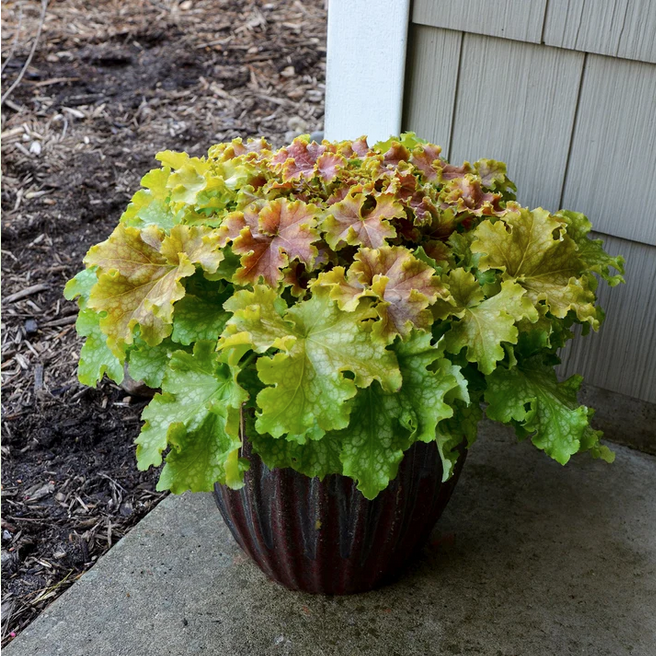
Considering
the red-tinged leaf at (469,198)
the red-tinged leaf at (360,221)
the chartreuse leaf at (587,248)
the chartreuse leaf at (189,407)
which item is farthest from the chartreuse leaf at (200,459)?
the chartreuse leaf at (587,248)

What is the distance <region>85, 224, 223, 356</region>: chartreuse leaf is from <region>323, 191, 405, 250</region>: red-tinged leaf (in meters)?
0.25

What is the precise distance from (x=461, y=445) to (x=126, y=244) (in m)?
0.87

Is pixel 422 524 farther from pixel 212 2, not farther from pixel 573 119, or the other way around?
Answer: pixel 212 2

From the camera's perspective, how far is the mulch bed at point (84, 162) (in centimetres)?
234

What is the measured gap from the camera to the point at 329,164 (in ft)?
6.31

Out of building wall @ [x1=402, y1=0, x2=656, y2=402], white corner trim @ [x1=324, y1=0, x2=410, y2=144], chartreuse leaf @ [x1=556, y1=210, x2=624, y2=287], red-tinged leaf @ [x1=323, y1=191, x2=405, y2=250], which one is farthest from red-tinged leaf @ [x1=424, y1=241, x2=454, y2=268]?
white corner trim @ [x1=324, y1=0, x2=410, y2=144]

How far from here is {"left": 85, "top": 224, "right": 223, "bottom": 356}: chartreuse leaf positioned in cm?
165

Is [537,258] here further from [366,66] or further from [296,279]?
[366,66]

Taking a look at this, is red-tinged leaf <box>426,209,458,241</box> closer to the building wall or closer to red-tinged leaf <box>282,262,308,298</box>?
red-tinged leaf <box>282,262,308,298</box>

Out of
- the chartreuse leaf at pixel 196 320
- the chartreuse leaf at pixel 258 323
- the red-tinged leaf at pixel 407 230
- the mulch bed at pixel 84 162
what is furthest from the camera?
the mulch bed at pixel 84 162

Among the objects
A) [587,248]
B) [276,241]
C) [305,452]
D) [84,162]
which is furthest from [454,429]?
[84,162]

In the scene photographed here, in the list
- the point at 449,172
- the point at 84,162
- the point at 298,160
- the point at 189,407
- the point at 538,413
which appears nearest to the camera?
the point at 189,407

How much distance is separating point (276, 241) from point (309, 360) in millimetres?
307

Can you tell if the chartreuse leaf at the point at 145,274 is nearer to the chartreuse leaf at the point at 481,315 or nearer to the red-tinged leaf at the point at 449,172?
the chartreuse leaf at the point at 481,315
